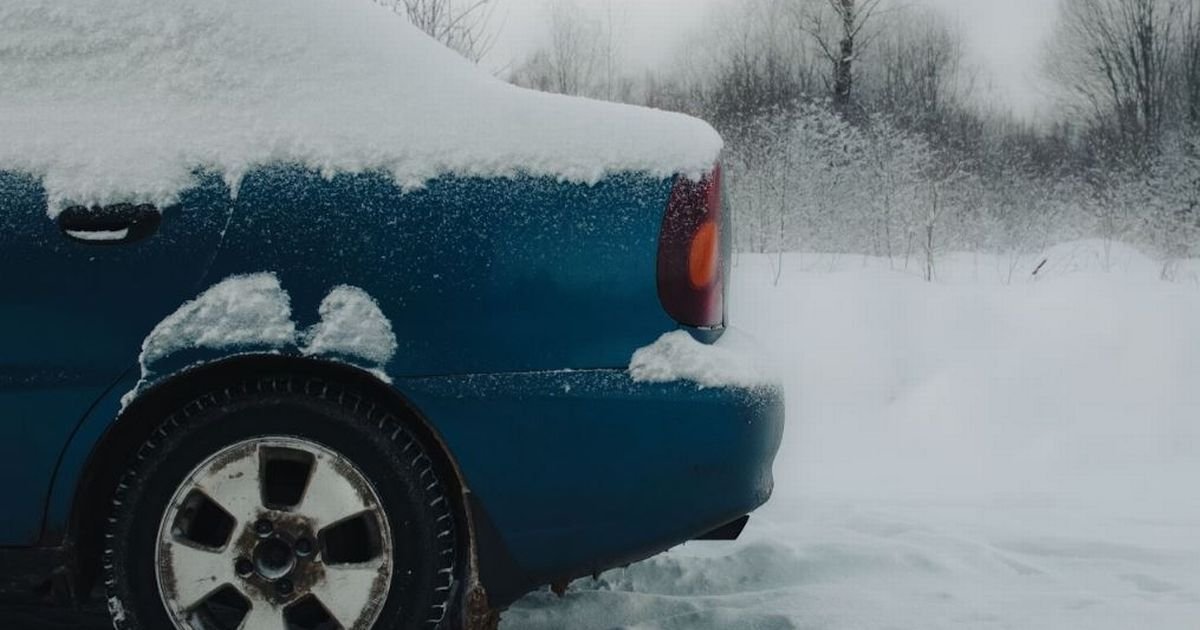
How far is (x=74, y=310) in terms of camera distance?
70.0 inches

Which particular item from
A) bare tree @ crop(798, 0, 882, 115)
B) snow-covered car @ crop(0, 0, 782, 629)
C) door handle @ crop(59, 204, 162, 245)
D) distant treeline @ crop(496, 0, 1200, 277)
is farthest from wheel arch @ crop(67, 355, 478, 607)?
bare tree @ crop(798, 0, 882, 115)

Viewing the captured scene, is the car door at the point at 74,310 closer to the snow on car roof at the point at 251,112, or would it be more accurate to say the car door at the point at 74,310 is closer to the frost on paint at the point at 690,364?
the snow on car roof at the point at 251,112

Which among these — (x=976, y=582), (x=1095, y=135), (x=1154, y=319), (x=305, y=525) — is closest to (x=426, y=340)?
(x=305, y=525)

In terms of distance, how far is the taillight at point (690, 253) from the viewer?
6.06ft

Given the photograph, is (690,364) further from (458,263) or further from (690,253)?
(458,263)

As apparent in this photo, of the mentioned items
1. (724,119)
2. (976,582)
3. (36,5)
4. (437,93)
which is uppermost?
(724,119)

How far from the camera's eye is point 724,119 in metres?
15.4

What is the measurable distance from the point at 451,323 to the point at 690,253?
0.48 metres

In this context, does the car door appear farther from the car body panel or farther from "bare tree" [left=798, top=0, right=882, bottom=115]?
"bare tree" [left=798, top=0, right=882, bottom=115]

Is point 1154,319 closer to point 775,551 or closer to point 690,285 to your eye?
point 775,551

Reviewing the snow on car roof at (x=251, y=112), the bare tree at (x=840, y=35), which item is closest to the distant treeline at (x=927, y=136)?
the bare tree at (x=840, y=35)

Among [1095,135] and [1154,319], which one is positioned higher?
[1095,135]

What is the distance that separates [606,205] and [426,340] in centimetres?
43

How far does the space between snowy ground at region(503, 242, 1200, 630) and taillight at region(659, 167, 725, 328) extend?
32 centimetres
